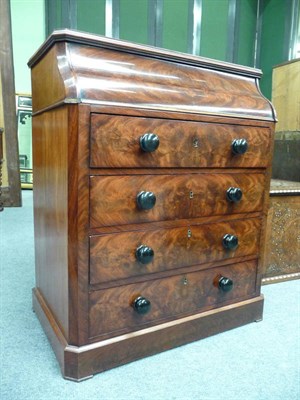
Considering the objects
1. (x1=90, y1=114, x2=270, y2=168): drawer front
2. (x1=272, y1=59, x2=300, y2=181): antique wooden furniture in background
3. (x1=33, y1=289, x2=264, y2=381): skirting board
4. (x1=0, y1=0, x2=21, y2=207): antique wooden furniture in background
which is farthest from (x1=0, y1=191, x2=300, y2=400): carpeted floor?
(x1=0, y1=0, x2=21, y2=207): antique wooden furniture in background

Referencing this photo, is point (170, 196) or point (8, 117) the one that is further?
point (8, 117)

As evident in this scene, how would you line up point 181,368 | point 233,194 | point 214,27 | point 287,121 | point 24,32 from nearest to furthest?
1. point 181,368
2. point 233,194
3. point 287,121
4. point 24,32
5. point 214,27

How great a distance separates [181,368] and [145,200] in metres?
0.57

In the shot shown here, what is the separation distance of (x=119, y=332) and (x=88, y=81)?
0.77 metres

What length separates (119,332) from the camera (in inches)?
43.1

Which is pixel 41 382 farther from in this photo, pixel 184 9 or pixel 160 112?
pixel 184 9

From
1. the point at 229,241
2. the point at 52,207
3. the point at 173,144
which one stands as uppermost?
the point at 173,144

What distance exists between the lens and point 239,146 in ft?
3.99

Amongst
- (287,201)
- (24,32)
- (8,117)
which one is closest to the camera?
(287,201)

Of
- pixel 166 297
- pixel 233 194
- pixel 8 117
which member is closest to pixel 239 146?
pixel 233 194

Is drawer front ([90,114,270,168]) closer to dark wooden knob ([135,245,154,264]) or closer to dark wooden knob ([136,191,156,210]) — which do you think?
dark wooden knob ([136,191,156,210])

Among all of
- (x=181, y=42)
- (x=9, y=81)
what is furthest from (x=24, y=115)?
(x=181, y=42)

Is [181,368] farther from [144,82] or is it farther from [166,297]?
[144,82]

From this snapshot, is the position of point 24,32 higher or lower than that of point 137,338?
higher
